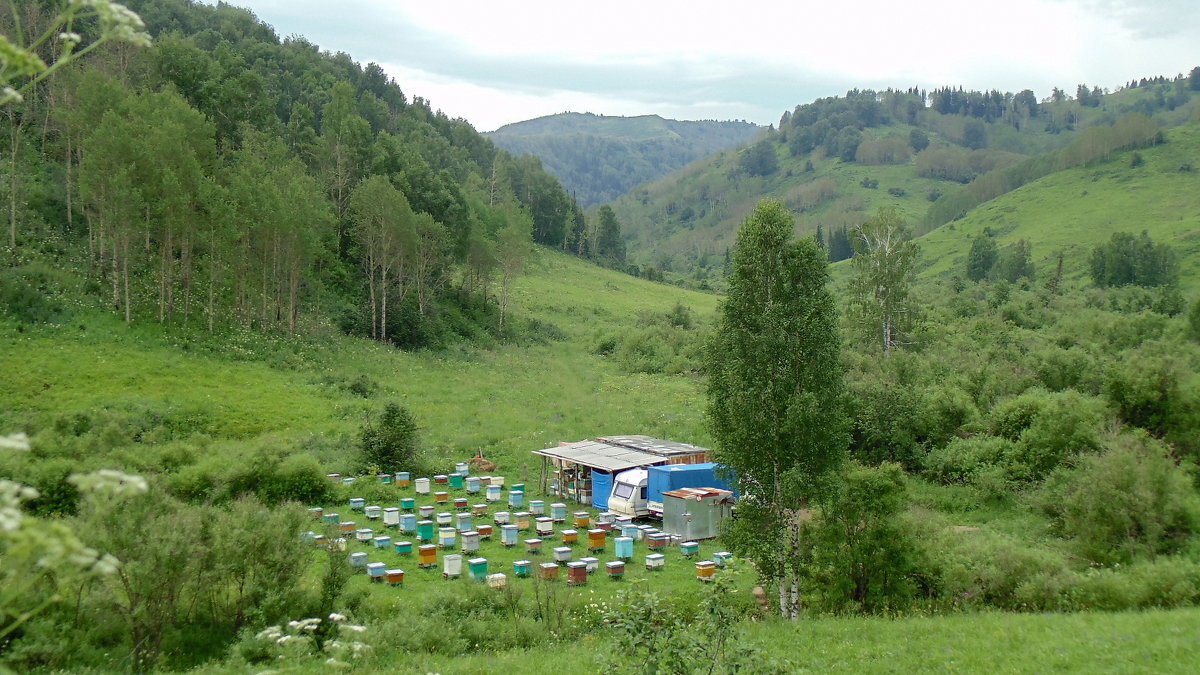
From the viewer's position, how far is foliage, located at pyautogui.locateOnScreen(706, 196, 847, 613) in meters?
18.1

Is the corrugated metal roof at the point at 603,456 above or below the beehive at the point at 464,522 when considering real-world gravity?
above

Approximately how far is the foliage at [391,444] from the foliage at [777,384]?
1771 centimetres

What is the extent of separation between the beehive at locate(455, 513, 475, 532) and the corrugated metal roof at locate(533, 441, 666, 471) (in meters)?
4.86

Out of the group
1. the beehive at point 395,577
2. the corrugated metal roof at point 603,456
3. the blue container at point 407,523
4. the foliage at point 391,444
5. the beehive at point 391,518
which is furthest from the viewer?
the foliage at point 391,444

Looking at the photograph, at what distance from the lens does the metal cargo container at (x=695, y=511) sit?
999 inches

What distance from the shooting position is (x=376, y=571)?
20281mm

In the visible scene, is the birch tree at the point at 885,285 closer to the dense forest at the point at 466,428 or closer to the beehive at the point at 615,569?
the dense forest at the point at 466,428

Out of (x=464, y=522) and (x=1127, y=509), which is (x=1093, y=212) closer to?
(x=1127, y=509)

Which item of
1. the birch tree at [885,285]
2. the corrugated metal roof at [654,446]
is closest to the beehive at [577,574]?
the corrugated metal roof at [654,446]

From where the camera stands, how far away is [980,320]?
66.4 meters

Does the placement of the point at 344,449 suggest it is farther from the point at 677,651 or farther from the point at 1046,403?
the point at 1046,403

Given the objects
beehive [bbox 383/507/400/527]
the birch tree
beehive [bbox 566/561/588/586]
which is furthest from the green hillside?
beehive [bbox 383/507/400/527]

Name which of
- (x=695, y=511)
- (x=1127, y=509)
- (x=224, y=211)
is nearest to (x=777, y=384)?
(x=695, y=511)

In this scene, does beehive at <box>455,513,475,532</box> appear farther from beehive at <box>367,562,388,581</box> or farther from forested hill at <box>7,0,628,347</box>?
forested hill at <box>7,0,628,347</box>
